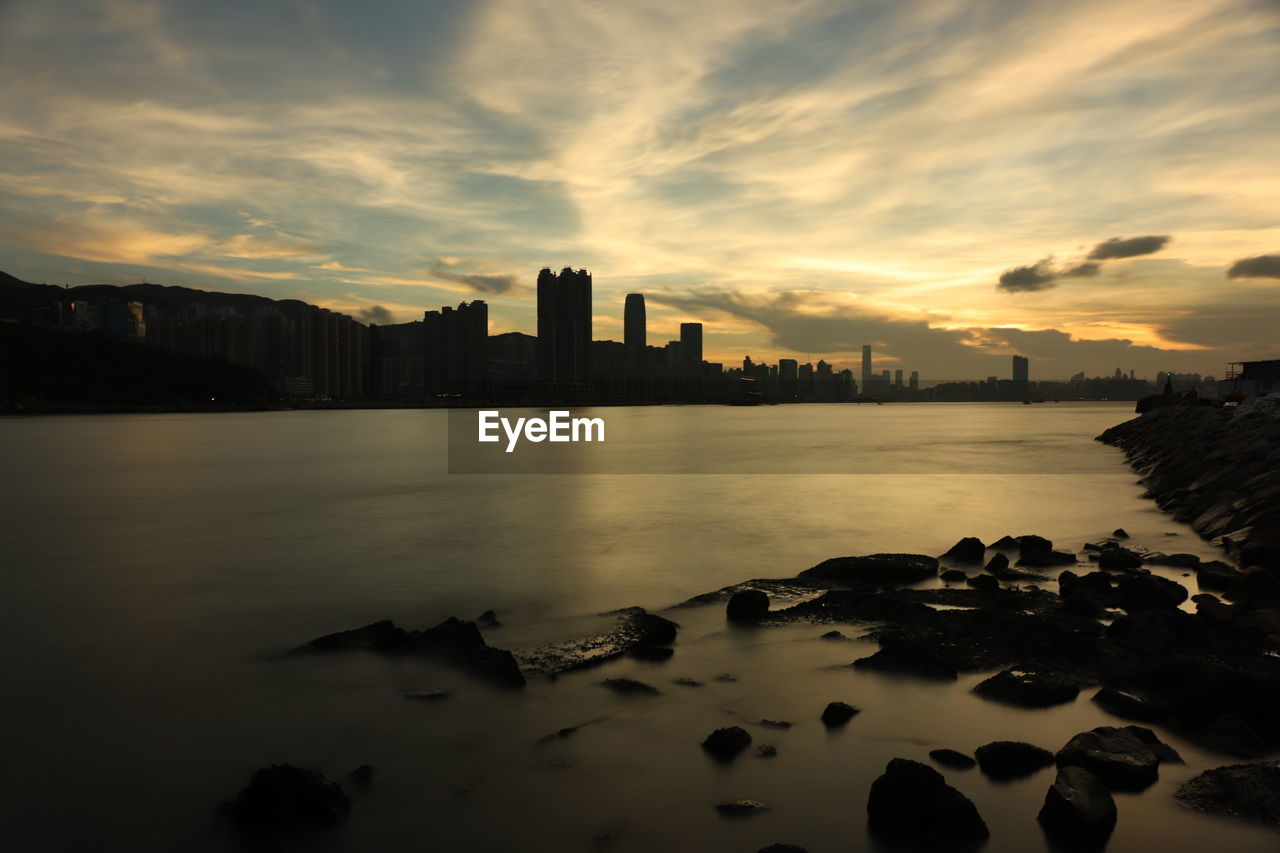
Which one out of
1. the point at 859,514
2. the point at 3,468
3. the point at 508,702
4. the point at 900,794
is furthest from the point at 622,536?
the point at 3,468

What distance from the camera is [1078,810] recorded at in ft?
18.4

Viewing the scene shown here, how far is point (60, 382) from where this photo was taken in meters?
150

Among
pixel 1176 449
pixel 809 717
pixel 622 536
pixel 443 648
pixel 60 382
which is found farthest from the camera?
pixel 60 382

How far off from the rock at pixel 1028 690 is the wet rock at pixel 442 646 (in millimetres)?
5271

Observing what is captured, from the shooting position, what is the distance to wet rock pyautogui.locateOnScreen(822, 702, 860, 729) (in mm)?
7605

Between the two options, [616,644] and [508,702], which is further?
[616,644]

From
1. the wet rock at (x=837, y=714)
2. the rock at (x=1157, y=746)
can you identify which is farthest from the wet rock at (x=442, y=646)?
the rock at (x=1157, y=746)

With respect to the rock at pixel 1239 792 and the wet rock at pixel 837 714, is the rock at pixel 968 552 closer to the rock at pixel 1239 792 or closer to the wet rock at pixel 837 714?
the wet rock at pixel 837 714

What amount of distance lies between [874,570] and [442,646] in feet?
25.2

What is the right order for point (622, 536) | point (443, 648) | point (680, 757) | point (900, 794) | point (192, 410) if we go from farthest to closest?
point (192, 410) < point (622, 536) < point (443, 648) < point (680, 757) < point (900, 794)

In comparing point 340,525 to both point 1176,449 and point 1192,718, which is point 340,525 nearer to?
point 1192,718

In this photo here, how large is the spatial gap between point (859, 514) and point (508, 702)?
60.0 feet

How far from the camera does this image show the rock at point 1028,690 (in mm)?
7809

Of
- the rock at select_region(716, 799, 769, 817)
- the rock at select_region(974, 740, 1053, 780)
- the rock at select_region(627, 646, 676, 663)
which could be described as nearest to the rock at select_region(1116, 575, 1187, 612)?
the rock at select_region(974, 740, 1053, 780)
